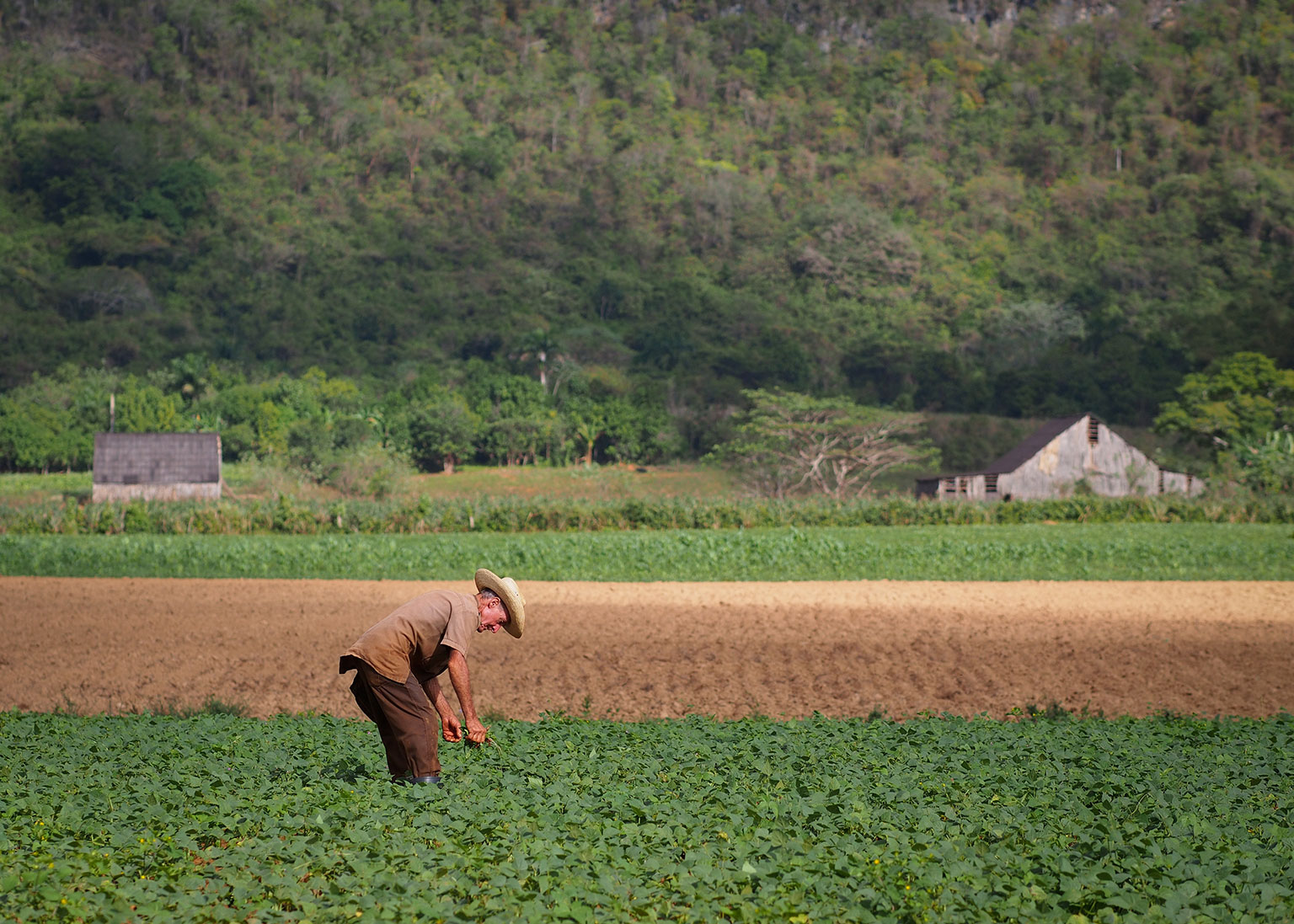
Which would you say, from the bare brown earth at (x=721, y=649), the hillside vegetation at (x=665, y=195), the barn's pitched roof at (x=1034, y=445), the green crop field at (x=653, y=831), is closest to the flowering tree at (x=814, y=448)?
the barn's pitched roof at (x=1034, y=445)

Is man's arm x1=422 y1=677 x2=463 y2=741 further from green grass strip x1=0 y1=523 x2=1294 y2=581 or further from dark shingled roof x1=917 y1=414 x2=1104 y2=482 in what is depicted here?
dark shingled roof x1=917 y1=414 x2=1104 y2=482

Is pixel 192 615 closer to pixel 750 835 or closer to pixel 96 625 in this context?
pixel 96 625

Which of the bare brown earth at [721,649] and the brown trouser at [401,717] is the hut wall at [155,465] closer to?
the bare brown earth at [721,649]

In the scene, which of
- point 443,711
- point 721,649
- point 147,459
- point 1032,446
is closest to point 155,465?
point 147,459

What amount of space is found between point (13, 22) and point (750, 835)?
17936 cm

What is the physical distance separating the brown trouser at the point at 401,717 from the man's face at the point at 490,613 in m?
0.65

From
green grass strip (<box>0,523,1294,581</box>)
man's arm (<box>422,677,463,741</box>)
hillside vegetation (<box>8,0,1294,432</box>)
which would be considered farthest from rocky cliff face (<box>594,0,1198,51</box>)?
man's arm (<box>422,677,463,741</box>)

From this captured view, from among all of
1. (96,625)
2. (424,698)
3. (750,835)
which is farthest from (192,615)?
(750,835)

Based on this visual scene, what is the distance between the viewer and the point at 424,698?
7.60 m

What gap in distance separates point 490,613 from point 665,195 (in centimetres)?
12376

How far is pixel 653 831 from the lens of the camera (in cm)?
656

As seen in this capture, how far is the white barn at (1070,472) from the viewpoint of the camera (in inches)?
1875

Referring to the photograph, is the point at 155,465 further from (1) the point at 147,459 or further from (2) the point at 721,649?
(2) the point at 721,649

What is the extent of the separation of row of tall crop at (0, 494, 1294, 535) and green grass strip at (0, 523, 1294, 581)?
5.59 metres
